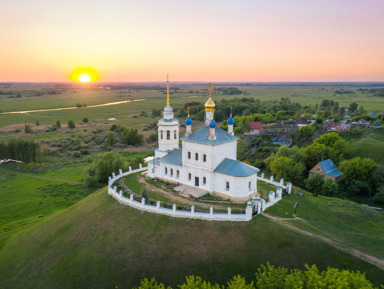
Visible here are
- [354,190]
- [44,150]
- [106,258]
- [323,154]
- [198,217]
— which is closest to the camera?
[106,258]

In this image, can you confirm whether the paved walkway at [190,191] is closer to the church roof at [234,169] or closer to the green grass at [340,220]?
the church roof at [234,169]

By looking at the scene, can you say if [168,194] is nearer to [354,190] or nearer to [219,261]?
[219,261]

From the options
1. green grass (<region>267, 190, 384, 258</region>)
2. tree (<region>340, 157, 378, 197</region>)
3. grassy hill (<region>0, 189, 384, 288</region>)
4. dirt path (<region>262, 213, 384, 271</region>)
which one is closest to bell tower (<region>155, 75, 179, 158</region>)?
grassy hill (<region>0, 189, 384, 288</region>)

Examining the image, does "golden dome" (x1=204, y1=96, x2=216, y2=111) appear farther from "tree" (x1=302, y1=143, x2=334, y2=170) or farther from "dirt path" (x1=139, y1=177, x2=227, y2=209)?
"tree" (x1=302, y1=143, x2=334, y2=170)

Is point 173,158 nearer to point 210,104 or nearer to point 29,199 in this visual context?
point 210,104

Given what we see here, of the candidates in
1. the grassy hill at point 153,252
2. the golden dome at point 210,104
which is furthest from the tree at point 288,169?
the golden dome at point 210,104

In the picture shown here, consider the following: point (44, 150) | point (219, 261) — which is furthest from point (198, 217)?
point (44, 150)
